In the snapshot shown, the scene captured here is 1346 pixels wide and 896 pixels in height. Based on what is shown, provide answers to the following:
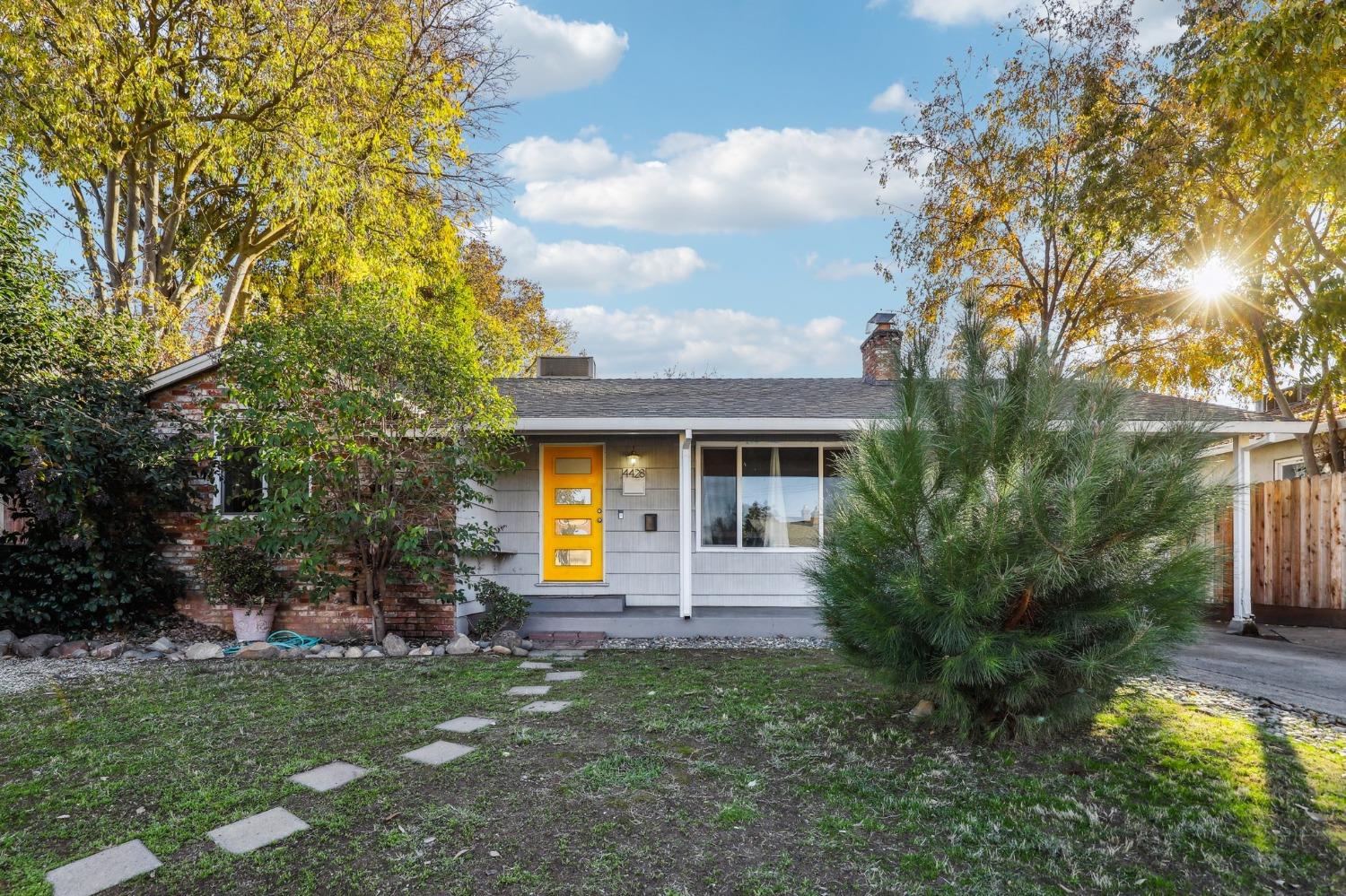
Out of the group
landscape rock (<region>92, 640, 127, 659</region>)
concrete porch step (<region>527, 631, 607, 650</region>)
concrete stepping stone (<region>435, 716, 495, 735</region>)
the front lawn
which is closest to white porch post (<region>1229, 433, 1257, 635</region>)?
the front lawn

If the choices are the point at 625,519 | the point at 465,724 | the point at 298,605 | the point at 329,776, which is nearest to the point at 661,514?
the point at 625,519

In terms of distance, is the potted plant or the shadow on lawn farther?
the potted plant

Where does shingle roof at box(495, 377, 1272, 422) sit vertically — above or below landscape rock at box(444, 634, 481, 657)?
above

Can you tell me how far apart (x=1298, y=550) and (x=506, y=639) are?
9306 millimetres

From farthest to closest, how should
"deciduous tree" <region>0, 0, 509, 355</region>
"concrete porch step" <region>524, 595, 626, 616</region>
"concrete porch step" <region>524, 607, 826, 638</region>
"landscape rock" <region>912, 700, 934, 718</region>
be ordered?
1. "deciduous tree" <region>0, 0, 509, 355</region>
2. "concrete porch step" <region>524, 595, 626, 616</region>
3. "concrete porch step" <region>524, 607, 826, 638</region>
4. "landscape rock" <region>912, 700, 934, 718</region>

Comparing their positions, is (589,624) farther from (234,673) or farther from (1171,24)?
(1171,24)

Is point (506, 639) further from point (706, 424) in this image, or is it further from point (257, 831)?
point (257, 831)

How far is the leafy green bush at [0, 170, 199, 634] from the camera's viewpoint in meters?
6.43

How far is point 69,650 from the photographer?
21.0 ft

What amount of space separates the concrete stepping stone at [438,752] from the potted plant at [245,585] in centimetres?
402

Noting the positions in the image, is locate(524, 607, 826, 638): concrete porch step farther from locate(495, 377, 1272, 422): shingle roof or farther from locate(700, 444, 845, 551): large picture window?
locate(495, 377, 1272, 422): shingle roof

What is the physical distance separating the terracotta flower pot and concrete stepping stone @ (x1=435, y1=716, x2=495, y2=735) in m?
3.71

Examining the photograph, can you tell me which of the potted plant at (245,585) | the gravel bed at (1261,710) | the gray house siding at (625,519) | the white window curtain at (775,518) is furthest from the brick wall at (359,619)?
the gravel bed at (1261,710)

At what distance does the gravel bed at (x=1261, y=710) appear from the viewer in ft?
13.4
